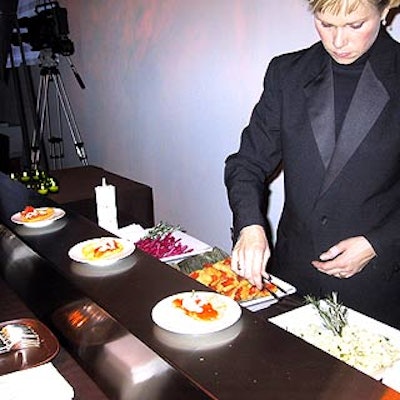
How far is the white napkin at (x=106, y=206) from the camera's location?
176 cm

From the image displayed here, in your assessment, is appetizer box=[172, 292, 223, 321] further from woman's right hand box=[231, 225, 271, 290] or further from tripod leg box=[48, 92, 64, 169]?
tripod leg box=[48, 92, 64, 169]

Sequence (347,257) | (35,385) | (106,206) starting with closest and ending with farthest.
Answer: (35,385)
(347,257)
(106,206)

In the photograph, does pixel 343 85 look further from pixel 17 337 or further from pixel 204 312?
pixel 17 337

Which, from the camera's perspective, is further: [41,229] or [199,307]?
[41,229]

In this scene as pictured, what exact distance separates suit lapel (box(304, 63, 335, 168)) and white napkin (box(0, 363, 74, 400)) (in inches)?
33.6

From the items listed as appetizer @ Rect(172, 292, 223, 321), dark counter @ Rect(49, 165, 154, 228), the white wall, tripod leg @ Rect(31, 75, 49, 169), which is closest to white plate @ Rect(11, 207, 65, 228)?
appetizer @ Rect(172, 292, 223, 321)

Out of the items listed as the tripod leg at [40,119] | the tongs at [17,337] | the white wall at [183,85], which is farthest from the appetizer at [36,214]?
the tripod leg at [40,119]

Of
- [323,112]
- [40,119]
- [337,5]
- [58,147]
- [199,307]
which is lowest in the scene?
[58,147]

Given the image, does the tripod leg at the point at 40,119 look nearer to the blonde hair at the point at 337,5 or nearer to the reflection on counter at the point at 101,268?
the reflection on counter at the point at 101,268

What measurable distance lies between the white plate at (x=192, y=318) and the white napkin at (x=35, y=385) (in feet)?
0.70

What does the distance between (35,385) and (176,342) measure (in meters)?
0.29

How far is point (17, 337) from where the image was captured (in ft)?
3.84

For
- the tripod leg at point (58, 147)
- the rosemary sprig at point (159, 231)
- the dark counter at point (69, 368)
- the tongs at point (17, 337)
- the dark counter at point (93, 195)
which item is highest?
the tongs at point (17, 337)

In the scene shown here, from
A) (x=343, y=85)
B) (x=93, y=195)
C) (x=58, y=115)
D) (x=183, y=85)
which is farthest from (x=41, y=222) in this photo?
(x=58, y=115)
